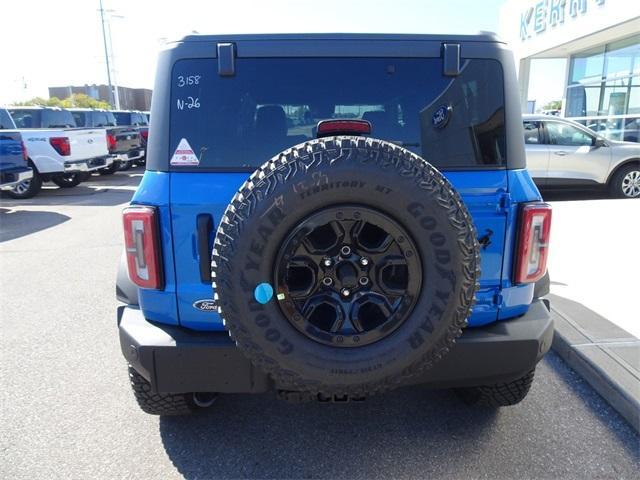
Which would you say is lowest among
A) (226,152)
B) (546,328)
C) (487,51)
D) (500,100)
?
(546,328)

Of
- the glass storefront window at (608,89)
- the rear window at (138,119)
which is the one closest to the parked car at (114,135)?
the rear window at (138,119)

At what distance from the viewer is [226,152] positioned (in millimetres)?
2080

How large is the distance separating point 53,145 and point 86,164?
3.72ft

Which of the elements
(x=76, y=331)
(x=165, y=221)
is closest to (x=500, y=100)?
(x=165, y=221)

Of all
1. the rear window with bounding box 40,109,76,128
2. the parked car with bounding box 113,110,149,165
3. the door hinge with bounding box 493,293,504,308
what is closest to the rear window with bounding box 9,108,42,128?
the rear window with bounding box 40,109,76,128

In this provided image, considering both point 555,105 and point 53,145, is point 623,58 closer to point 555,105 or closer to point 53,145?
point 53,145

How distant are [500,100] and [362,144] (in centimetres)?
82

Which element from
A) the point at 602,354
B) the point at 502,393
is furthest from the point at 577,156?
the point at 502,393

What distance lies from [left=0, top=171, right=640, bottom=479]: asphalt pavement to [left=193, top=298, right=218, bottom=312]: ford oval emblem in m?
0.83

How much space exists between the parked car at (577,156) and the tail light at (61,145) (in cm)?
1020

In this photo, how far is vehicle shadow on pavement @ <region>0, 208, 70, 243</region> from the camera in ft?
25.2

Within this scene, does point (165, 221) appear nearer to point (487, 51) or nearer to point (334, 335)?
point (334, 335)

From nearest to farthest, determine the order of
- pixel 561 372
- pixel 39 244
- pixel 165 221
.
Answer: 1. pixel 165 221
2. pixel 561 372
3. pixel 39 244

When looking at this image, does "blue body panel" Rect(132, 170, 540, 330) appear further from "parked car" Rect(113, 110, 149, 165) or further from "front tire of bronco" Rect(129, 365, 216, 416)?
"parked car" Rect(113, 110, 149, 165)
